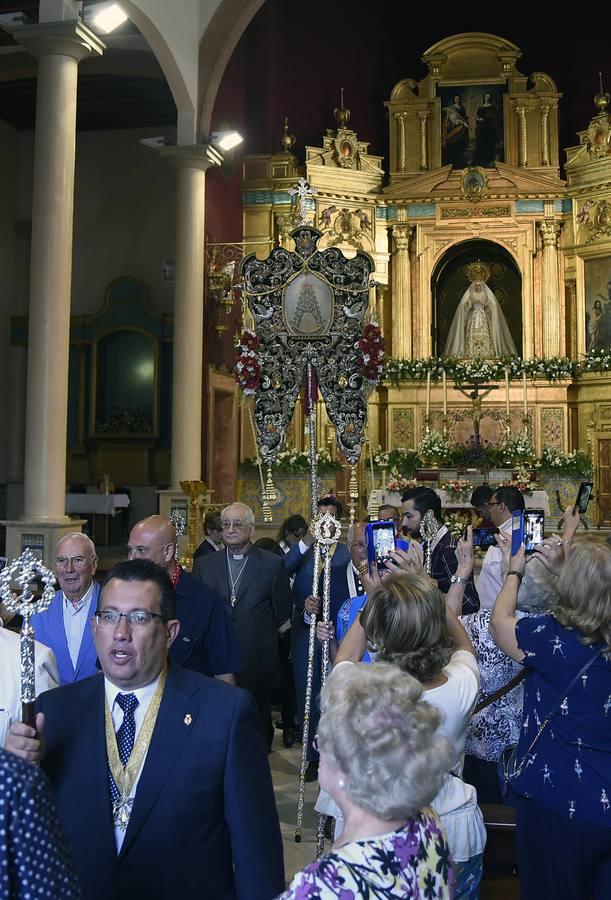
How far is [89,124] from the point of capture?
16297 millimetres

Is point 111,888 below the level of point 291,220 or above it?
below

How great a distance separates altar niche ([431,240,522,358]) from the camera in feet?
56.1

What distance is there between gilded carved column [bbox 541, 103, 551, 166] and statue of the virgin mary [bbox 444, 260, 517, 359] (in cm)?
242

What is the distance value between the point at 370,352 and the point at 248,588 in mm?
1843

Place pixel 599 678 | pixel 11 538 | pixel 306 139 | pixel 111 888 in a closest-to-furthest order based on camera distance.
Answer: pixel 111 888
pixel 599 678
pixel 11 538
pixel 306 139

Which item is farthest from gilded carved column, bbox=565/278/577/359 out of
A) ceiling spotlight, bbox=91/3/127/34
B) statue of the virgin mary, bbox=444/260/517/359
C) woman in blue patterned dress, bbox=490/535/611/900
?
woman in blue patterned dress, bbox=490/535/611/900

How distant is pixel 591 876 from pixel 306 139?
51.8 ft

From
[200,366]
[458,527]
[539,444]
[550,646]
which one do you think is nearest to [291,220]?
[200,366]

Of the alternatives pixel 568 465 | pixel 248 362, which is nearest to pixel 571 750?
pixel 248 362

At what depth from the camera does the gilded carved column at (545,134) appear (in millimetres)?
16688

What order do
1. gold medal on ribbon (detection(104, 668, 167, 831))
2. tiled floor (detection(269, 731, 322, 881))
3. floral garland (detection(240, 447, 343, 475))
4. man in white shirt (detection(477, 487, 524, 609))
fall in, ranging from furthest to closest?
floral garland (detection(240, 447, 343, 475)), man in white shirt (detection(477, 487, 524, 609)), tiled floor (detection(269, 731, 322, 881)), gold medal on ribbon (detection(104, 668, 167, 831))

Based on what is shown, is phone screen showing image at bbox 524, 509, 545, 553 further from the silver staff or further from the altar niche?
the altar niche

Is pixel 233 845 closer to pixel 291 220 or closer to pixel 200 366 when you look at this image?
pixel 200 366

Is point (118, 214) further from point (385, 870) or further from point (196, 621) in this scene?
point (385, 870)
